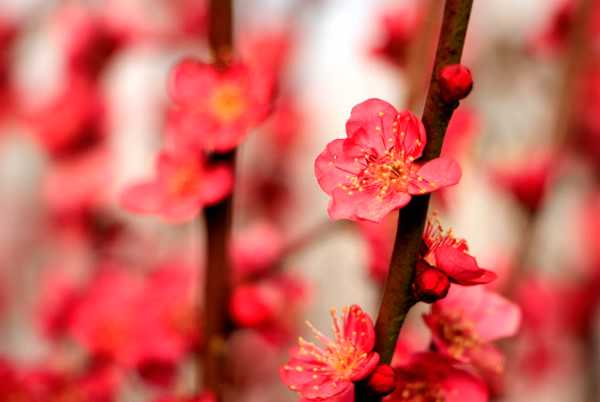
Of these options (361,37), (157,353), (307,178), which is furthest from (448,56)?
(307,178)

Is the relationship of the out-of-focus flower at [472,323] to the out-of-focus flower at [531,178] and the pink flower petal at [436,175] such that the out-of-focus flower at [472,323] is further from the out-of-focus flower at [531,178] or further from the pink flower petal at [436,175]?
the out-of-focus flower at [531,178]

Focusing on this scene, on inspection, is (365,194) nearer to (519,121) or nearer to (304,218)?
(519,121)

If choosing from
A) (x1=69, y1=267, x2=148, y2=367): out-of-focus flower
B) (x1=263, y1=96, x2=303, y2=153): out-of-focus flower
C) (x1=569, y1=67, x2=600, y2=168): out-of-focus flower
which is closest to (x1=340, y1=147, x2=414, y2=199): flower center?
(x1=69, y1=267, x2=148, y2=367): out-of-focus flower

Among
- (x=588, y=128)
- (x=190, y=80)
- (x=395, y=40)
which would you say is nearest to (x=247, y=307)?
(x=190, y=80)

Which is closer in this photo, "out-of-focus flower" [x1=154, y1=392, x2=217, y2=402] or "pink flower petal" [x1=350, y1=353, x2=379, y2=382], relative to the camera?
"pink flower petal" [x1=350, y1=353, x2=379, y2=382]

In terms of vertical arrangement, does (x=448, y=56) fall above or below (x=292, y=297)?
above

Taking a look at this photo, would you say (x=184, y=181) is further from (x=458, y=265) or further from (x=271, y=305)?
(x=458, y=265)

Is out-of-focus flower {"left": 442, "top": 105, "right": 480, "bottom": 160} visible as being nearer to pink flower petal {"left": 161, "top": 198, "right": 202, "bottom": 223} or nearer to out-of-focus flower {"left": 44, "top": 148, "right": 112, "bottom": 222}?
pink flower petal {"left": 161, "top": 198, "right": 202, "bottom": 223}
